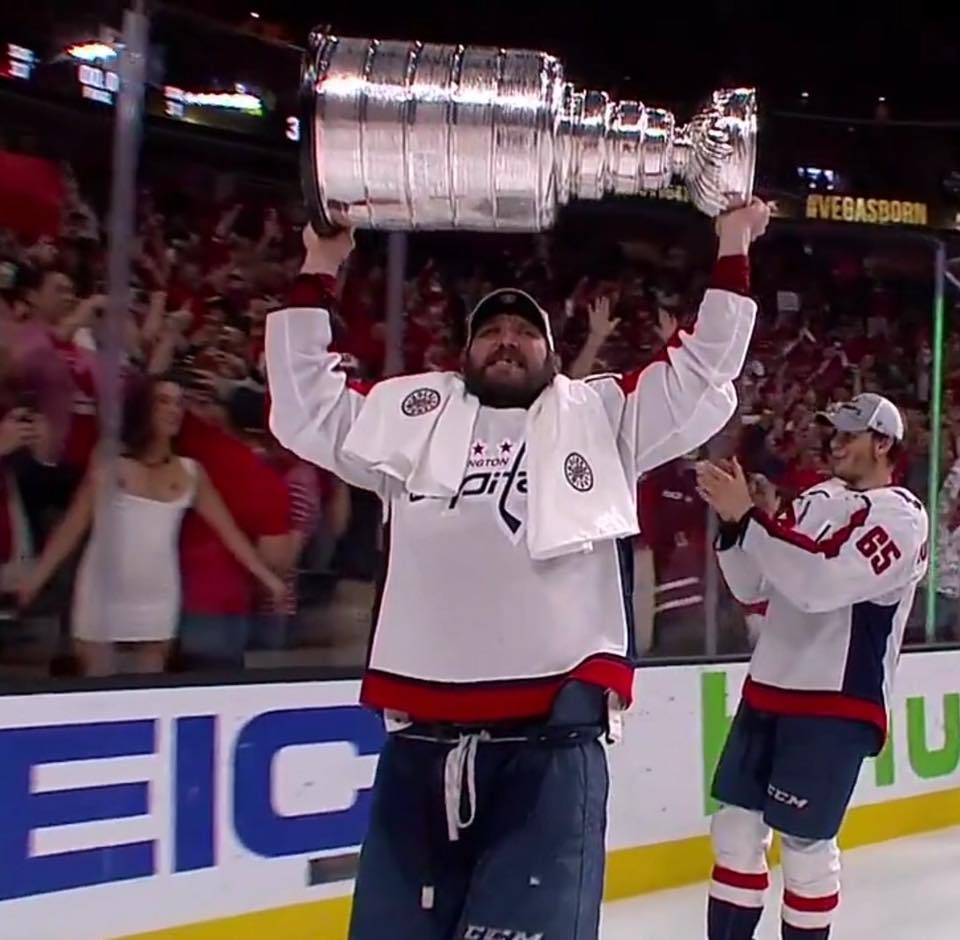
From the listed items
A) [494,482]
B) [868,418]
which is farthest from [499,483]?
[868,418]

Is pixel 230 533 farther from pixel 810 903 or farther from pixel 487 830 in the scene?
pixel 487 830

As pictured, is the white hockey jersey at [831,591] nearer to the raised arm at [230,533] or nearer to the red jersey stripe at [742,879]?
the red jersey stripe at [742,879]

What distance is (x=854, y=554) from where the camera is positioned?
9.55 ft

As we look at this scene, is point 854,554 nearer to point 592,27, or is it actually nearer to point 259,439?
point 259,439

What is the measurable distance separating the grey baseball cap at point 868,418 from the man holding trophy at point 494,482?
4.11ft

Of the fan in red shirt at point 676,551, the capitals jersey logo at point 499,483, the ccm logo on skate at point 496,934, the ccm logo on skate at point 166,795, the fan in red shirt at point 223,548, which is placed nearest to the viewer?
the ccm logo on skate at point 496,934

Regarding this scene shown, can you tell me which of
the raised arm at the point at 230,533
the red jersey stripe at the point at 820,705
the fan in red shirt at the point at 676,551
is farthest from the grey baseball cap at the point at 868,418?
the raised arm at the point at 230,533

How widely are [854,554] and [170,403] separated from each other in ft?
4.41

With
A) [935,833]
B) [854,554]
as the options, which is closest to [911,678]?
[935,833]

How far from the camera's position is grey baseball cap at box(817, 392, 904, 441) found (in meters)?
3.10

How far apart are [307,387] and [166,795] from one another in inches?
50.2

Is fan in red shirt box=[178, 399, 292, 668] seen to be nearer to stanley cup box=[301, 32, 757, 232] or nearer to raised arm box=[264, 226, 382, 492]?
raised arm box=[264, 226, 382, 492]

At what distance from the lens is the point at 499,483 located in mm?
1831

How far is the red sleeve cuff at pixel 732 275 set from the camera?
6.26 ft
